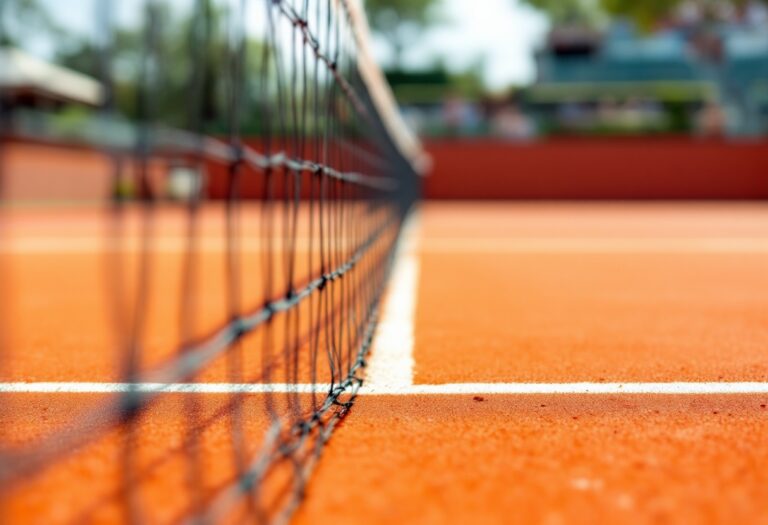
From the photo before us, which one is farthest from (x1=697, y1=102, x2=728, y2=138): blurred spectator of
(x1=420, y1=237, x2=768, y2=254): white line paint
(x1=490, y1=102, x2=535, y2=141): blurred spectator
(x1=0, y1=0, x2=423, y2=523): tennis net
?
(x1=0, y1=0, x2=423, y2=523): tennis net

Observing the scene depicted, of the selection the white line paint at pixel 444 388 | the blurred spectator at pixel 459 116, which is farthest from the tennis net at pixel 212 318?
the blurred spectator at pixel 459 116

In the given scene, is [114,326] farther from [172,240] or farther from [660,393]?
[172,240]

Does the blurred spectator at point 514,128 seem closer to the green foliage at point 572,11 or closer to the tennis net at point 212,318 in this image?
the green foliage at point 572,11

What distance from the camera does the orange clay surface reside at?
1338 millimetres

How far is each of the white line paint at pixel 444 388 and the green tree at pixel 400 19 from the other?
36.9 metres

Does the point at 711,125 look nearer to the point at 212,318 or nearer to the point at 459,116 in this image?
the point at 459,116

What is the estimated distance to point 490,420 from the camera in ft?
5.92

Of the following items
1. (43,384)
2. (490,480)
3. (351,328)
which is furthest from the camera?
(351,328)

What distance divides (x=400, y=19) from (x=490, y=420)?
39.3 m

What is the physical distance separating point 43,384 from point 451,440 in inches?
45.2

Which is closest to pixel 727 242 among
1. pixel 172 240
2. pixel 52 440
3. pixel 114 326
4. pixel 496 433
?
pixel 172 240

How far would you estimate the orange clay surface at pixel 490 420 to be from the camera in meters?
1.34

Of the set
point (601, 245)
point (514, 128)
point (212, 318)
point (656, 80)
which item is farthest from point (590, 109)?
point (212, 318)

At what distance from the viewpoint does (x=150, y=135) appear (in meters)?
1.05
